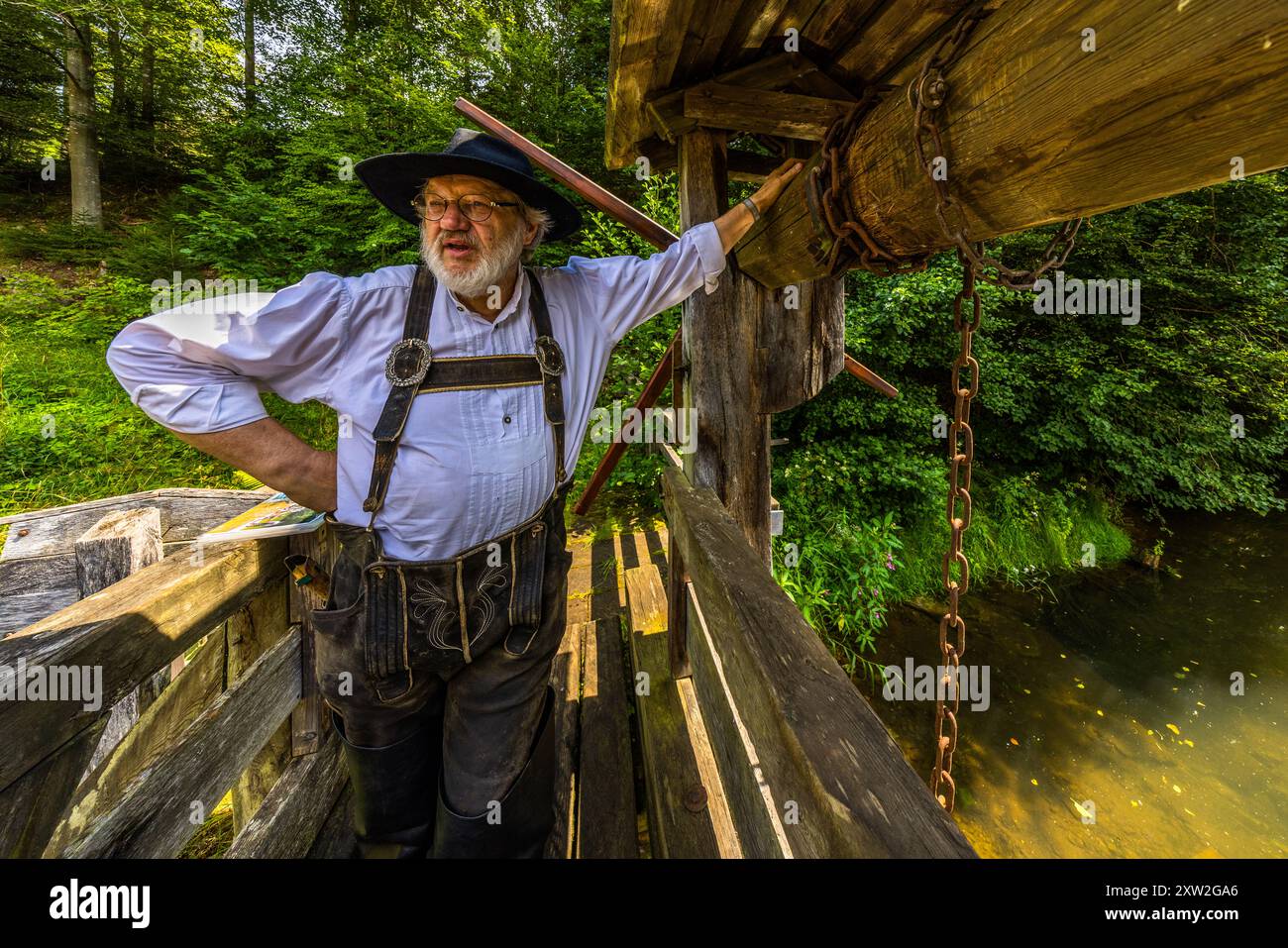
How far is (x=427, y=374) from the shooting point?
138 cm

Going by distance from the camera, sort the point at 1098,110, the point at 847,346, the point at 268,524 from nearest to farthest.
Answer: the point at 1098,110 < the point at 268,524 < the point at 847,346

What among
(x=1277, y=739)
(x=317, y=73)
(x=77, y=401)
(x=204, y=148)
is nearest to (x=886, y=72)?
(x=1277, y=739)

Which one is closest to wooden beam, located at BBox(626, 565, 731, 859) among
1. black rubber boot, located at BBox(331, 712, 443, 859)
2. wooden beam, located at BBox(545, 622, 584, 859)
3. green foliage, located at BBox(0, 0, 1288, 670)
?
wooden beam, located at BBox(545, 622, 584, 859)

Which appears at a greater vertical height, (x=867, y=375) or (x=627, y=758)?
(x=867, y=375)

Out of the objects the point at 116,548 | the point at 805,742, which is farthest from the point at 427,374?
the point at 116,548

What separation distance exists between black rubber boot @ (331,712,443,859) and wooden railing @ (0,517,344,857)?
40 cm

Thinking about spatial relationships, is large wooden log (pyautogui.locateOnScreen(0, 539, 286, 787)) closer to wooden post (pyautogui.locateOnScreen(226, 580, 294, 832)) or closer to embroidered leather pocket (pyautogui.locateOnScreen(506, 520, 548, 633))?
wooden post (pyautogui.locateOnScreen(226, 580, 294, 832))

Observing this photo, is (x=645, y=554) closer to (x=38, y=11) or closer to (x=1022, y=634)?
(x=1022, y=634)

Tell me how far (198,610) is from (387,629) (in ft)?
2.21

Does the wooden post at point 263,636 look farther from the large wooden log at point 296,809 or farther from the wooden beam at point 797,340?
the wooden beam at point 797,340

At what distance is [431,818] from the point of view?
69.4 inches

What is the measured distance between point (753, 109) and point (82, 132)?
571 inches

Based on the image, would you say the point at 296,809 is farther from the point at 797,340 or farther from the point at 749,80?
the point at 749,80

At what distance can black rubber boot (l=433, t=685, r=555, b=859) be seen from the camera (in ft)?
5.37
